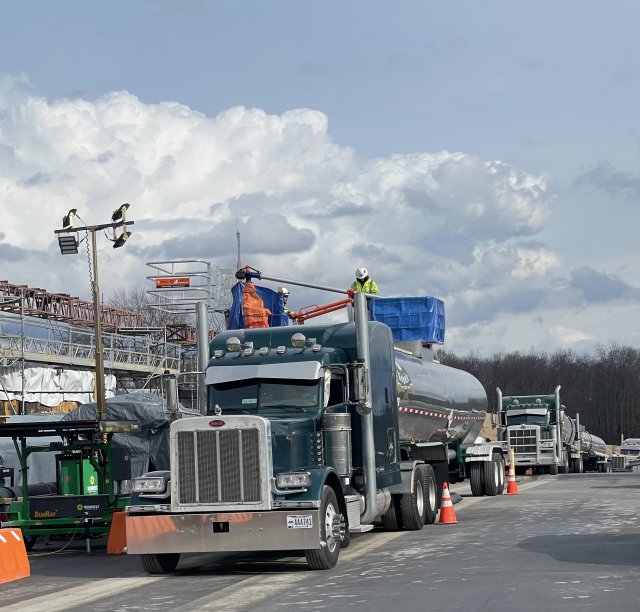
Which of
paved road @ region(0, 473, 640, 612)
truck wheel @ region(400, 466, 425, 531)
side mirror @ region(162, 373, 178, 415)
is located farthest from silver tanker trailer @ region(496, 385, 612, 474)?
side mirror @ region(162, 373, 178, 415)

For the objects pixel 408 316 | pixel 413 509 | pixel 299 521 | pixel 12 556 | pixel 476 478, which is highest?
pixel 408 316

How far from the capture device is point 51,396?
55.2 meters

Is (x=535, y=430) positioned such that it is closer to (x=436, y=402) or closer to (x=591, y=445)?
(x=591, y=445)

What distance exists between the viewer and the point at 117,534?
1869cm

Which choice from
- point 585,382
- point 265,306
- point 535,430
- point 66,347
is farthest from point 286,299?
point 585,382

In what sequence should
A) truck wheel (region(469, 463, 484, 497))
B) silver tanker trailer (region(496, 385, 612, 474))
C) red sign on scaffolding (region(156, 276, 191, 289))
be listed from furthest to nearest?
red sign on scaffolding (region(156, 276, 191, 289))
silver tanker trailer (region(496, 385, 612, 474))
truck wheel (region(469, 463, 484, 497))

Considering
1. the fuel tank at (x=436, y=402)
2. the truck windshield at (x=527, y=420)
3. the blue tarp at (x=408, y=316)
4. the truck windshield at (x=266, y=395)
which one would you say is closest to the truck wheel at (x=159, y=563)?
the truck windshield at (x=266, y=395)

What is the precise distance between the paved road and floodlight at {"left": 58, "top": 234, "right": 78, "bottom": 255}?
1655 cm

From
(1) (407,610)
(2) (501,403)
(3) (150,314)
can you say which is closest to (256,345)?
(1) (407,610)

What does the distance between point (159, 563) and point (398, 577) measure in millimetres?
3319

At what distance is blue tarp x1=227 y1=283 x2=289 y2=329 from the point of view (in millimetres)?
21312

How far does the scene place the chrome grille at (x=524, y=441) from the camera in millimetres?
49625

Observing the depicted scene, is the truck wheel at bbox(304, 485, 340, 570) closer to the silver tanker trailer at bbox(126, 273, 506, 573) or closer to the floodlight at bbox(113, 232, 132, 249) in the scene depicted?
the silver tanker trailer at bbox(126, 273, 506, 573)

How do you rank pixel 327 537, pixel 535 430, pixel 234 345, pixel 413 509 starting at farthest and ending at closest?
pixel 535 430, pixel 413 509, pixel 234 345, pixel 327 537
